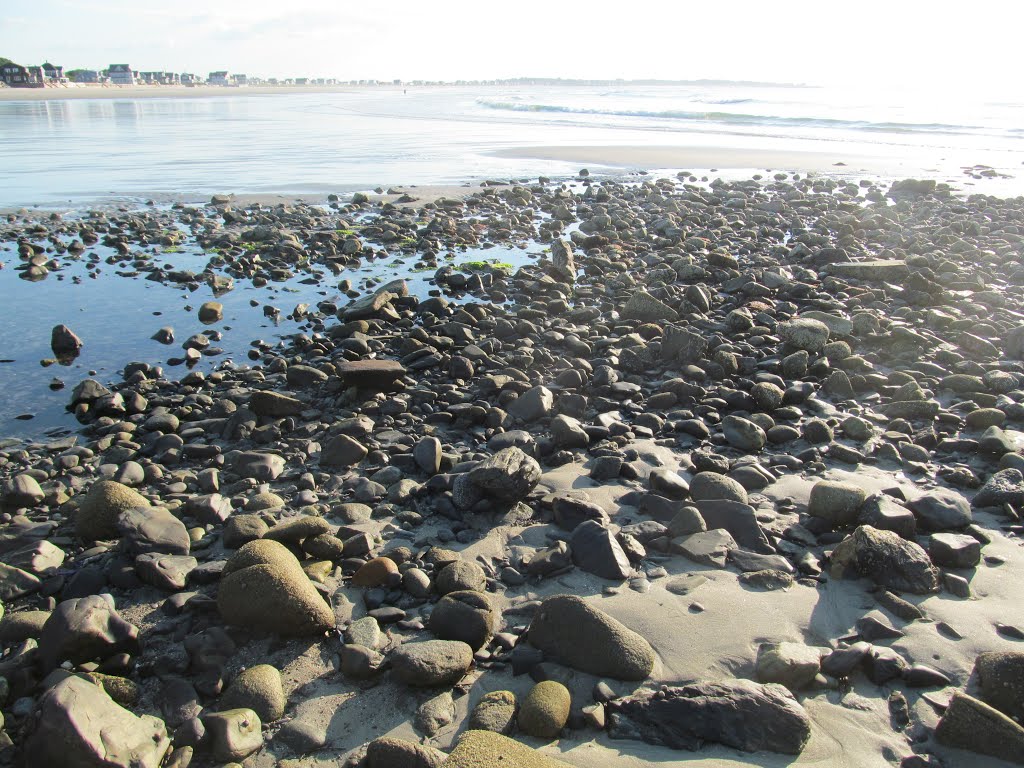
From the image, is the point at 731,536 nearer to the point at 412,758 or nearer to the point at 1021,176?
the point at 412,758

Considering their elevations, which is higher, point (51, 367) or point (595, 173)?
point (595, 173)

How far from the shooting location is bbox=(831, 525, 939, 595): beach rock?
Result: 3135mm

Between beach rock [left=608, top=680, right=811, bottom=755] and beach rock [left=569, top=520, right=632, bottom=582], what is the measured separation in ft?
Answer: 2.66

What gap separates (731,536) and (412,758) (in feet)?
6.63

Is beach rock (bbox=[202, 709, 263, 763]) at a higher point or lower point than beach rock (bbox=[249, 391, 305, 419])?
→ lower

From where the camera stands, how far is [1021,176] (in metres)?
18.7

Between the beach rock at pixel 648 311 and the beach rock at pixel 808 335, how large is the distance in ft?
4.17

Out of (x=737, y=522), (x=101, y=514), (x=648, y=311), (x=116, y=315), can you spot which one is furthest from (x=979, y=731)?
(x=116, y=315)

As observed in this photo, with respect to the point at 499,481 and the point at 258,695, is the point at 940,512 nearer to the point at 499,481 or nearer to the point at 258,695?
the point at 499,481

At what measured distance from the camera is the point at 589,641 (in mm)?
2717

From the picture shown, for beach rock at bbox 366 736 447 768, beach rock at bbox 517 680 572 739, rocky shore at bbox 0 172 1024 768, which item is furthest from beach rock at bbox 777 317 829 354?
beach rock at bbox 366 736 447 768

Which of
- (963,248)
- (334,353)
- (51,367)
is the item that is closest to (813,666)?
(334,353)

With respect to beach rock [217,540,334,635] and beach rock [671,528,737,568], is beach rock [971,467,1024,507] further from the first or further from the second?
beach rock [217,540,334,635]

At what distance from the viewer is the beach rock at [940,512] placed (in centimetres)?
362
